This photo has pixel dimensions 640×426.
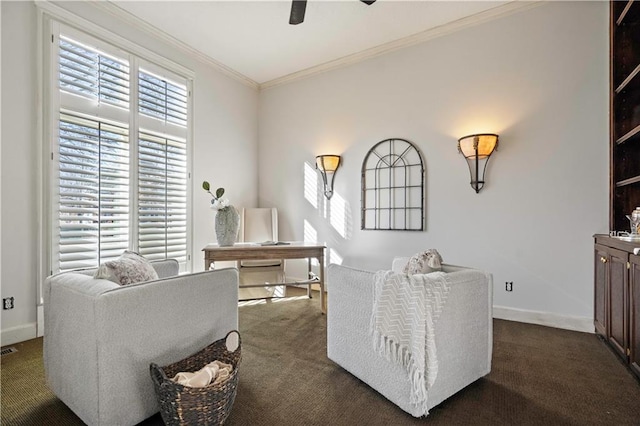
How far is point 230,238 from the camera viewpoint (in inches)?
125

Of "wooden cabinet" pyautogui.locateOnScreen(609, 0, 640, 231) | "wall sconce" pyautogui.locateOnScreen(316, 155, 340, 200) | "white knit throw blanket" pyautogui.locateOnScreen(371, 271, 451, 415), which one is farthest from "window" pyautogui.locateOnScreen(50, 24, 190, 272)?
"wooden cabinet" pyautogui.locateOnScreen(609, 0, 640, 231)

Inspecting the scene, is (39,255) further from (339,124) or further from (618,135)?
(618,135)

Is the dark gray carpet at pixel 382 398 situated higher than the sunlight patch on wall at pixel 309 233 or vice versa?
the sunlight patch on wall at pixel 309 233

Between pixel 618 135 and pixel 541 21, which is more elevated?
pixel 541 21

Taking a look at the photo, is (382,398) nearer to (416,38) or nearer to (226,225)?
(226,225)

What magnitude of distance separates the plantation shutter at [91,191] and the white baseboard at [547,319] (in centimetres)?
385

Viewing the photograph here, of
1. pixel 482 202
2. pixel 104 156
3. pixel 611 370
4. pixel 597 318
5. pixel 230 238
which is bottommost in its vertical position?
pixel 611 370

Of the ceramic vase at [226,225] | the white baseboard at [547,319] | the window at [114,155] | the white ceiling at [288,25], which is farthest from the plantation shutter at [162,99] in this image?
the white baseboard at [547,319]

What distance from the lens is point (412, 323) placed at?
61.9 inches

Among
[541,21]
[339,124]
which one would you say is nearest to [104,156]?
[339,124]

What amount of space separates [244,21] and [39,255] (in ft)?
9.47

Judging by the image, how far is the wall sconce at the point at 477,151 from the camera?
3127 mm

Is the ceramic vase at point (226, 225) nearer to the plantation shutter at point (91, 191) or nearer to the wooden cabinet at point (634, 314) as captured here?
the plantation shutter at point (91, 191)

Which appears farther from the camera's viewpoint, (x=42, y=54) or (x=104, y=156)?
(x=104, y=156)
